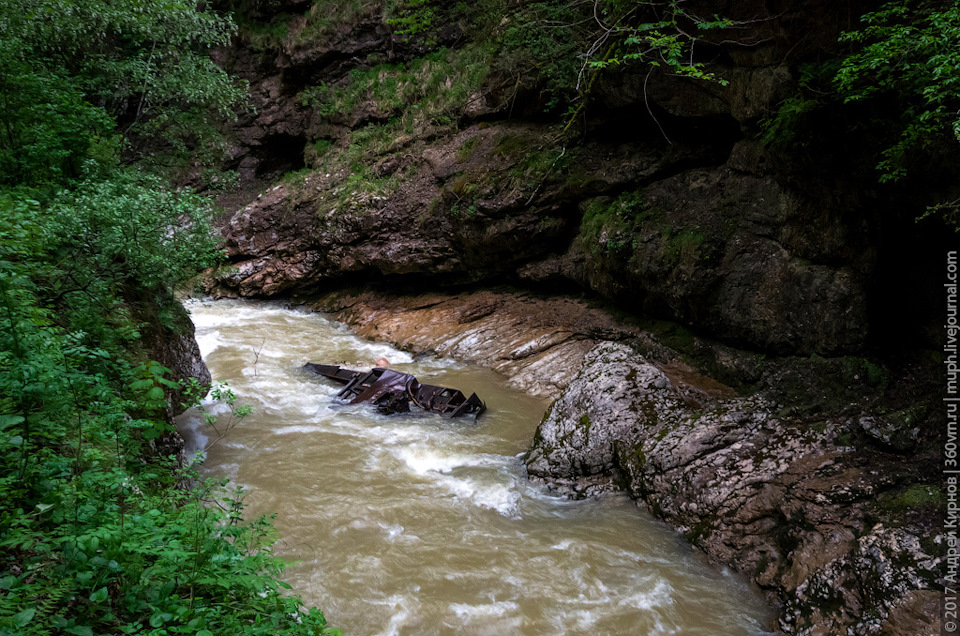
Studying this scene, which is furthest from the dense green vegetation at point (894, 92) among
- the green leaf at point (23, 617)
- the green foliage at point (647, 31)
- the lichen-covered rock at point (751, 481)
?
the green leaf at point (23, 617)

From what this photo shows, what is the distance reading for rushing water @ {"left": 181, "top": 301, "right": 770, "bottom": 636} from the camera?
14.5 feet

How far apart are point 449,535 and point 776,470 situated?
11.3 ft

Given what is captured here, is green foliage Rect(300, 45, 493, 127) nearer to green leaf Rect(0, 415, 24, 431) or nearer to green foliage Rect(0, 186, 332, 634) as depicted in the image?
green foliage Rect(0, 186, 332, 634)

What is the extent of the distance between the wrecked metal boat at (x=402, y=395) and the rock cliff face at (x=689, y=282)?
63.1 inches

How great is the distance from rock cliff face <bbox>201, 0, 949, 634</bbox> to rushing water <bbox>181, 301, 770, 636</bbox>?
0.52m

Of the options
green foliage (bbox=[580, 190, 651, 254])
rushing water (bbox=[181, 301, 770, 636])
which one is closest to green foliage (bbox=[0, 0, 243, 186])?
rushing water (bbox=[181, 301, 770, 636])

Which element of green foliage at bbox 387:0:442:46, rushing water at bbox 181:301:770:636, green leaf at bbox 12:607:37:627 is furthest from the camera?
green foliage at bbox 387:0:442:46

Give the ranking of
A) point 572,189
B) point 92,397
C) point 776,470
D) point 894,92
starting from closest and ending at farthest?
point 92,397, point 776,470, point 894,92, point 572,189

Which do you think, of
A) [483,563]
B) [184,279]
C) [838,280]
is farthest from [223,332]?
[838,280]

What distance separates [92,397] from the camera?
4008 mm

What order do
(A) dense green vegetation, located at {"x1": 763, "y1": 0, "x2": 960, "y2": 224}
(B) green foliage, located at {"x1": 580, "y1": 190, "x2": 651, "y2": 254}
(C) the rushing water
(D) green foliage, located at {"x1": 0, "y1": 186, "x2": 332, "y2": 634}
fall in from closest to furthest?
(D) green foliage, located at {"x1": 0, "y1": 186, "x2": 332, "y2": 634}
(C) the rushing water
(A) dense green vegetation, located at {"x1": 763, "y1": 0, "x2": 960, "y2": 224}
(B) green foliage, located at {"x1": 580, "y1": 190, "x2": 651, "y2": 254}

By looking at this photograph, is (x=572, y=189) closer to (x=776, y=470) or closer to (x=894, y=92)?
(x=894, y=92)

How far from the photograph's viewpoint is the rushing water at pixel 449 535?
4426 mm

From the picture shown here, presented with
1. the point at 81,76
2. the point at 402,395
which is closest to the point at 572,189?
the point at 402,395
